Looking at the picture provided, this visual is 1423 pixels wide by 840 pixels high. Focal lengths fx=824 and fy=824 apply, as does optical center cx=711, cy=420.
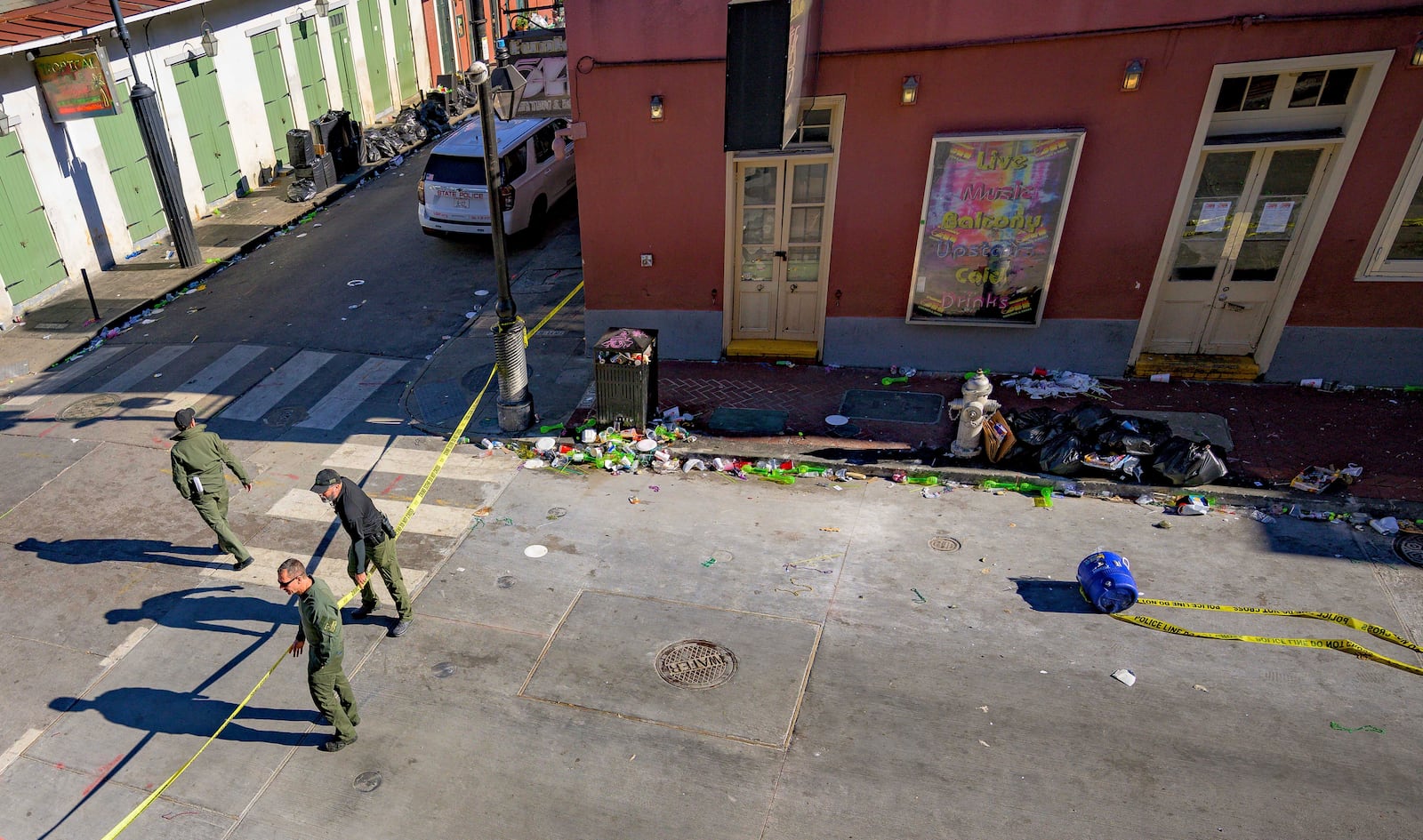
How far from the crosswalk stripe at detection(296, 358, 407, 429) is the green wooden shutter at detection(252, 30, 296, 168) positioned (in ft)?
36.6

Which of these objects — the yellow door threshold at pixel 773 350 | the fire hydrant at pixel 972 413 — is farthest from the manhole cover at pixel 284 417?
the fire hydrant at pixel 972 413

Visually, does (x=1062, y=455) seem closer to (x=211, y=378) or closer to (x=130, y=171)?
(x=211, y=378)

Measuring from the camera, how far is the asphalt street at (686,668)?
551 cm

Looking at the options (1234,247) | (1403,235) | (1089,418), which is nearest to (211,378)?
(1089,418)

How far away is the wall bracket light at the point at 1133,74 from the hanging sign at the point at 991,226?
0.67m

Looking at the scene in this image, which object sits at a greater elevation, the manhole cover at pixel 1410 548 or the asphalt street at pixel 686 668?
the manhole cover at pixel 1410 548

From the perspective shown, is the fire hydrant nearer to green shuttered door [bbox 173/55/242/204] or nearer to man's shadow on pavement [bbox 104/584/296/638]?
man's shadow on pavement [bbox 104/584/296/638]

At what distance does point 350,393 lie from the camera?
11.2 metres

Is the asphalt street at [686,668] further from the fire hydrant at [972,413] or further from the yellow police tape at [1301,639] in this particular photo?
the fire hydrant at [972,413]

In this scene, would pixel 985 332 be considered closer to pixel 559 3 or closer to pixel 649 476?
pixel 649 476

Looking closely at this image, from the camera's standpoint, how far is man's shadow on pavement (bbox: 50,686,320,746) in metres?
6.20

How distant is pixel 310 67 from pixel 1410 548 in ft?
76.7

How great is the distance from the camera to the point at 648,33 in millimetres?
9672

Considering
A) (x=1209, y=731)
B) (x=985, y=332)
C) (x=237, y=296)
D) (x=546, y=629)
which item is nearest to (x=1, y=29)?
(x=237, y=296)
